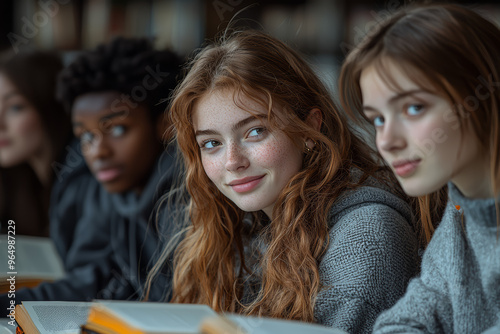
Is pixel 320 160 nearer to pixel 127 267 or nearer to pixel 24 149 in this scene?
pixel 127 267

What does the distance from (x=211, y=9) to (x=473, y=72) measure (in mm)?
1636

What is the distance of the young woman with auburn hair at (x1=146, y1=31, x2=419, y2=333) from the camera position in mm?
965

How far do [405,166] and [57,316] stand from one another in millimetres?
661

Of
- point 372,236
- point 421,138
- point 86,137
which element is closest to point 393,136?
point 421,138

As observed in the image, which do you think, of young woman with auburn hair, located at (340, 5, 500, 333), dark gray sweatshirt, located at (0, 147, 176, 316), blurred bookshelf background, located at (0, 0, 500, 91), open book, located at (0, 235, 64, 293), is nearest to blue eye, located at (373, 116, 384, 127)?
young woman with auburn hair, located at (340, 5, 500, 333)

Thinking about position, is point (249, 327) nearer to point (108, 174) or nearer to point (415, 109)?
point (415, 109)

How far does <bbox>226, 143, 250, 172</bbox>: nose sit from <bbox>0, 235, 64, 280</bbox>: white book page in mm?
966

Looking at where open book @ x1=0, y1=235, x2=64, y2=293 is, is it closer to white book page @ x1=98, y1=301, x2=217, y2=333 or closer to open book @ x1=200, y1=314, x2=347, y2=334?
white book page @ x1=98, y1=301, x2=217, y2=333

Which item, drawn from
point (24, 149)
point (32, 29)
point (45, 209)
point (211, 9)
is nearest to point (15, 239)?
point (45, 209)

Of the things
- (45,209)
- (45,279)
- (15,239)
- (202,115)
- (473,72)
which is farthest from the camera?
(45,209)

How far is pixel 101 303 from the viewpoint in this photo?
77cm

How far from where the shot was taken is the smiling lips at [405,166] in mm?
744

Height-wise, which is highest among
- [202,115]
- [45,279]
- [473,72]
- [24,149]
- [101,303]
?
[473,72]

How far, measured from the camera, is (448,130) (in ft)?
2.34
